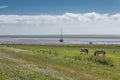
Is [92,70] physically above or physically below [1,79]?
below

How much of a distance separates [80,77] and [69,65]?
1145 cm

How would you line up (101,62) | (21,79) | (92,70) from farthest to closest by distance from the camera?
(101,62)
(92,70)
(21,79)

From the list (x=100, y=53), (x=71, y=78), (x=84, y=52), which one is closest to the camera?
(x=71, y=78)

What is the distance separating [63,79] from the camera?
33.1 metres

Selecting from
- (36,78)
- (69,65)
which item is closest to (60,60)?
(69,65)

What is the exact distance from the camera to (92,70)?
151 feet

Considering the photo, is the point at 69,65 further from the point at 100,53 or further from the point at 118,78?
the point at 100,53

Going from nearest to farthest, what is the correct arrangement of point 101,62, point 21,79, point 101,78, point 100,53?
point 21,79, point 101,78, point 101,62, point 100,53

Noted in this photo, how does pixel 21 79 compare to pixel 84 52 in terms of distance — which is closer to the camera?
pixel 21 79

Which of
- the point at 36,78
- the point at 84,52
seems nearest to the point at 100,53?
the point at 84,52

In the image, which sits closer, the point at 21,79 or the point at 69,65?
the point at 21,79

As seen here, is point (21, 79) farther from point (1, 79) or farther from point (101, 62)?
point (101, 62)

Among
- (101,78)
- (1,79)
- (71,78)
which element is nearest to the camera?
(1,79)

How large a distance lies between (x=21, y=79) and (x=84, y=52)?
59.9 m
